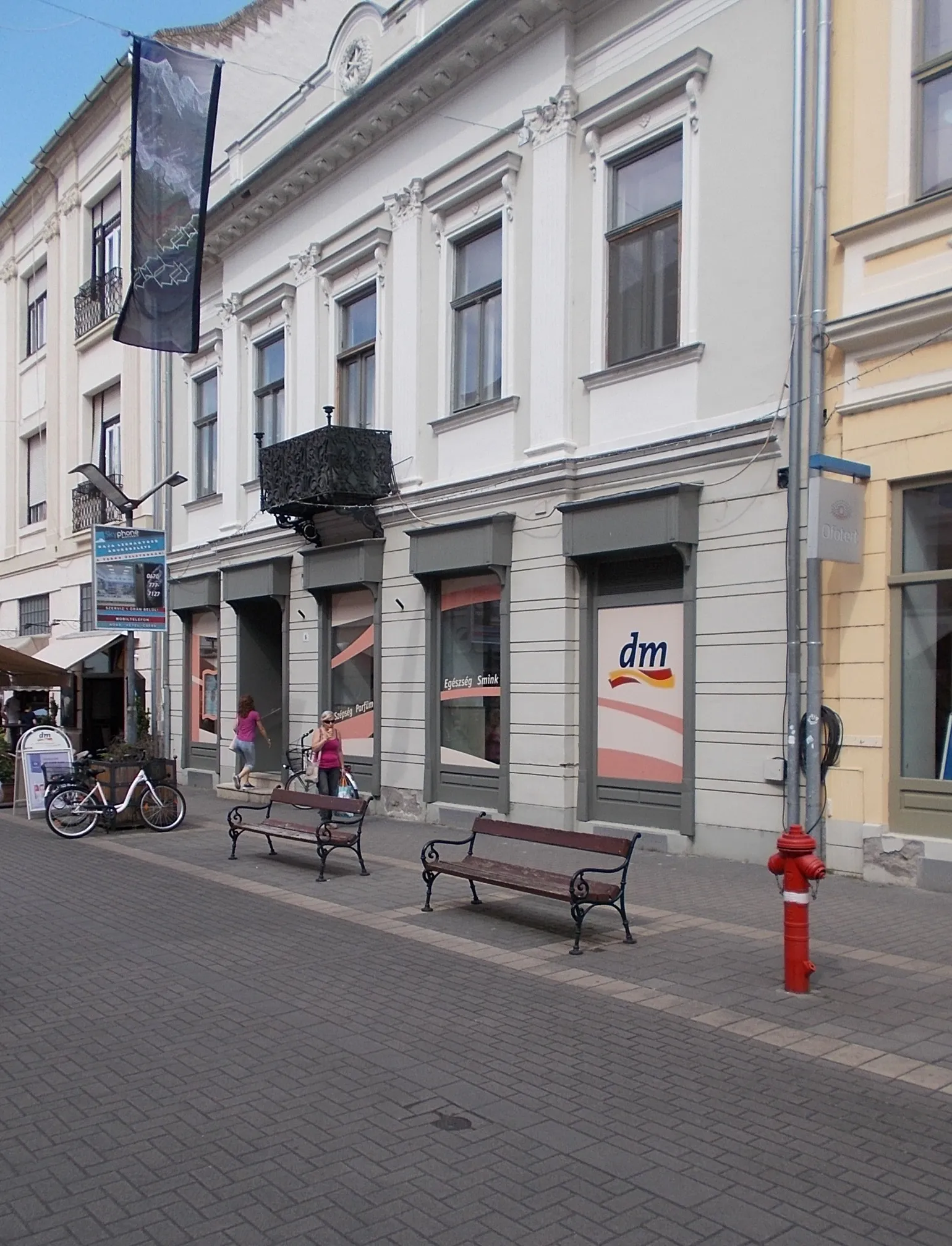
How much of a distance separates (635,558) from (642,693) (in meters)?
1.56

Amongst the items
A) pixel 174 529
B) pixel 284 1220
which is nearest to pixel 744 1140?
pixel 284 1220

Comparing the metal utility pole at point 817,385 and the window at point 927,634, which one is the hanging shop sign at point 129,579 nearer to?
the metal utility pole at point 817,385

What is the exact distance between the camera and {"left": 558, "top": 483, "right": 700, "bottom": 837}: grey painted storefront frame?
12.0 metres

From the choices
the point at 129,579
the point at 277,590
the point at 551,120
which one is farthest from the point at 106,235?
the point at 551,120

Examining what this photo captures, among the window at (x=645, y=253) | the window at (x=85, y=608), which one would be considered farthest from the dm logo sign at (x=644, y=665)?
the window at (x=85, y=608)

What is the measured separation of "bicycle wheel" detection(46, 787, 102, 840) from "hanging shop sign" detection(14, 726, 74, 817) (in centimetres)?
252

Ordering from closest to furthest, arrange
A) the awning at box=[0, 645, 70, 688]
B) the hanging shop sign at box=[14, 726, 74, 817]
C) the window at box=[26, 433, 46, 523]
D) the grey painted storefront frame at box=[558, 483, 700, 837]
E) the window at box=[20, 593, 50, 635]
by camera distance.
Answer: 1. the grey painted storefront frame at box=[558, 483, 700, 837]
2. the hanging shop sign at box=[14, 726, 74, 817]
3. the awning at box=[0, 645, 70, 688]
4. the window at box=[20, 593, 50, 635]
5. the window at box=[26, 433, 46, 523]

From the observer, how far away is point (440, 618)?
15.9 meters

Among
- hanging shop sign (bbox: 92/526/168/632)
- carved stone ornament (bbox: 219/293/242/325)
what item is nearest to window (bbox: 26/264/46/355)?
carved stone ornament (bbox: 219/293/242/325)

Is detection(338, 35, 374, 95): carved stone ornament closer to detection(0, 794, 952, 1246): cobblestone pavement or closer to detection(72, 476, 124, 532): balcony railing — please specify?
detection(72, 476, 124, 532): balcony railing

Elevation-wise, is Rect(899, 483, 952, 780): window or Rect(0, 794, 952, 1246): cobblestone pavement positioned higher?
Rect(899, 483, 952, 780): window

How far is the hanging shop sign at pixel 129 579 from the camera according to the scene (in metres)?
16.4

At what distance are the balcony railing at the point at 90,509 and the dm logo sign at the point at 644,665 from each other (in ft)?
53.8

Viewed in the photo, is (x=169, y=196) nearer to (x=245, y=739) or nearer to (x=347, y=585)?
(x=347, y=585)
